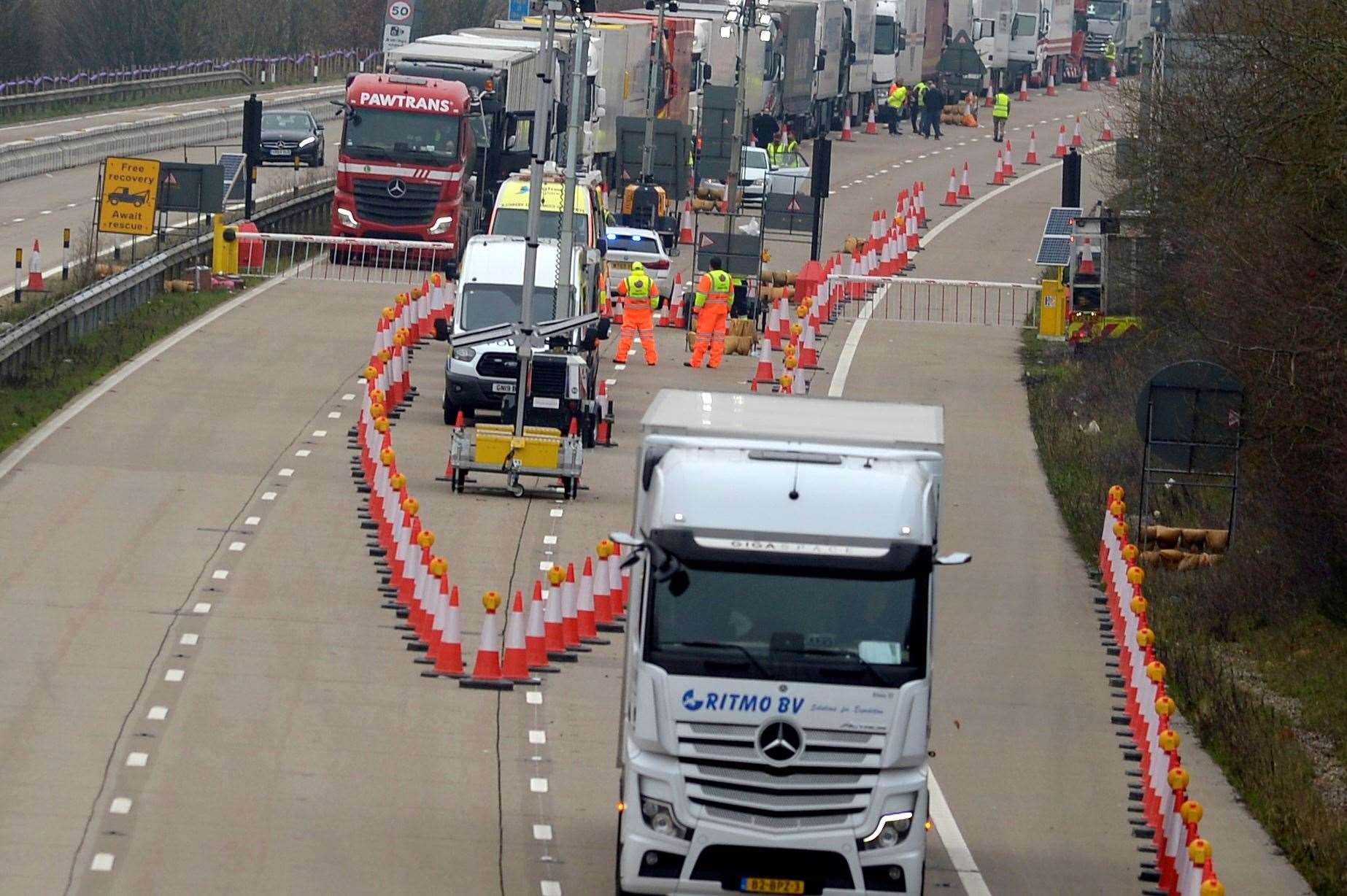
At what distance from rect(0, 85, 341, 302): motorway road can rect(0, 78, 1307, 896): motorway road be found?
1205 centimetres

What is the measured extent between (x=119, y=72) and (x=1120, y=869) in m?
71.2

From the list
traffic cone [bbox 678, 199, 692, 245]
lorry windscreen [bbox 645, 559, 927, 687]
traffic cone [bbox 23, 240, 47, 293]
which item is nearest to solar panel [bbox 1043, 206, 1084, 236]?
traffic cone [bbox 678, 199, 692, 245]

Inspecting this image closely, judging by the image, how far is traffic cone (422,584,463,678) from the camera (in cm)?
1806

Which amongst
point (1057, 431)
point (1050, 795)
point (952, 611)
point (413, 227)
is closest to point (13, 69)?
point (413, 227)

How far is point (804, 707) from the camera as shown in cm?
1186

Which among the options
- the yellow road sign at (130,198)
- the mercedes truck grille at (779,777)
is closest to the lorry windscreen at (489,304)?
the yellow road sign at (130,198)

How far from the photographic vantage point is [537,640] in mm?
18453

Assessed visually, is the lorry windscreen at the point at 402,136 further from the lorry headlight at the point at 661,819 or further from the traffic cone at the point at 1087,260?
the lorry headlight at the point at 661,819

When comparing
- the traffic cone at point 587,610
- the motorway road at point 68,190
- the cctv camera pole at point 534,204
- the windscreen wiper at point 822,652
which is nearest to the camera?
the windscreen wiper at point 822,652

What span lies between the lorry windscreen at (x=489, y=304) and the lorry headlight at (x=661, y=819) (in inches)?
726

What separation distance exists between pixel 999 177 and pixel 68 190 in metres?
23.2

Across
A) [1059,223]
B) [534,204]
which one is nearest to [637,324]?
[534,204]

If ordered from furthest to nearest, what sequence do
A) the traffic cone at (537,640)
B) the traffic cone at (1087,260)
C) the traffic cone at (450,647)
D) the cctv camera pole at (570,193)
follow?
1. the traffic cone at (1087,260)
2. the cctv camera pole at (570,193)
3. the traffic cone at (537,640)
4. the traffic cone at (450,647)

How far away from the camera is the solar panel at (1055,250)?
42469 millimetres
